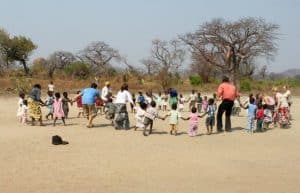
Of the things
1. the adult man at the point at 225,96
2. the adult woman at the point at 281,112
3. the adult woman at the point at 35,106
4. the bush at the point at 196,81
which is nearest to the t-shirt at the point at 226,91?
the adult man at the point at 225,96

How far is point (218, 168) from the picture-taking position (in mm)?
10633

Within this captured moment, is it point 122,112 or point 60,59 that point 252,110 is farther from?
point 60,59

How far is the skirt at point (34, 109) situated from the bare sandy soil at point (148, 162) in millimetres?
1949

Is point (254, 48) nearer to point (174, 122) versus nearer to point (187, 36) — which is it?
point (187, 36)

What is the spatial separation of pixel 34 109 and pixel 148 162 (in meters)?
8.71

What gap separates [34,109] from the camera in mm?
18812

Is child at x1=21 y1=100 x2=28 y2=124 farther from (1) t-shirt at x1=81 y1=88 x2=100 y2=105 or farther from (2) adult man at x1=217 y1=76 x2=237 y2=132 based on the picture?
(2) adult man at x1=217 y1=76 x2=237 y2=132

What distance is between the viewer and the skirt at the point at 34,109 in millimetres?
18720

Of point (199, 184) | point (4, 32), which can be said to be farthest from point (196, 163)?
point (4, 32)

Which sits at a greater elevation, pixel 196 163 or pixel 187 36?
pixel 187 36

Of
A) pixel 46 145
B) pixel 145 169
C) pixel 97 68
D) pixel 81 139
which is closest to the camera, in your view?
pixel 145 169

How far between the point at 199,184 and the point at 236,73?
2063 inches

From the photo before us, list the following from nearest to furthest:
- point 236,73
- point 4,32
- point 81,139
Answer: point 81,139 < point 236,73 < point 4,32

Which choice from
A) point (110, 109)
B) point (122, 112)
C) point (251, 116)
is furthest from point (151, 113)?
point (251, 116)
